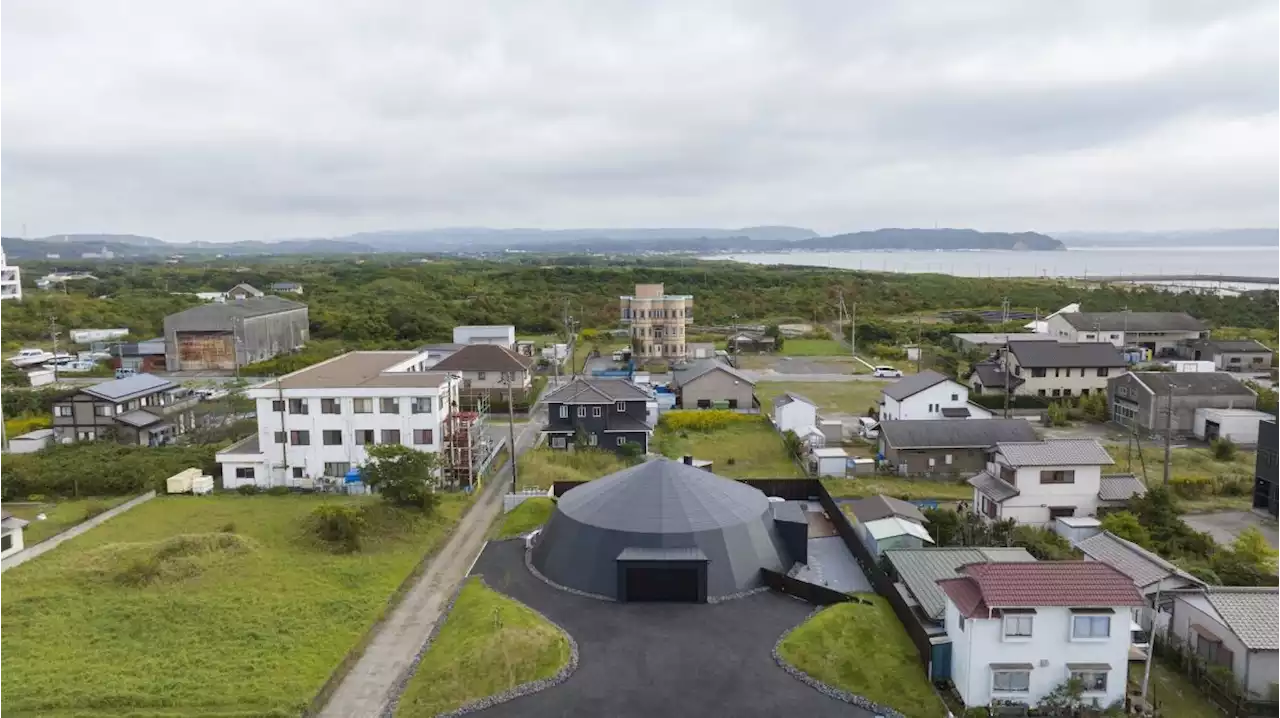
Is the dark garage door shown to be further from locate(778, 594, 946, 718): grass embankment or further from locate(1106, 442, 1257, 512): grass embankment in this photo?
locate(1106, 442, 1257, 512): grass embankment

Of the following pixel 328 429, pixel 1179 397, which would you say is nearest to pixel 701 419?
pixel 328 429

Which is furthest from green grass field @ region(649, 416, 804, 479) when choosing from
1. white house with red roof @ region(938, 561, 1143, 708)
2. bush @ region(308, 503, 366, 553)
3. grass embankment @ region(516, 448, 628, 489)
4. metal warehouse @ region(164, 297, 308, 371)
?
metal warehouse @ region(164, 297, 308, 371)

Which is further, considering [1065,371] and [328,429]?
[1065,371]

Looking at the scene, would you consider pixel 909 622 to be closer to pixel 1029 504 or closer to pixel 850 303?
pixel 1029 504

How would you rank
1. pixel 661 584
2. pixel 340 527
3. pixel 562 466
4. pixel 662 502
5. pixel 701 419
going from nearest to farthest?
pixel 661 584 → pixel 662 502 → pixel 340 527 → pixel 562 466 → pixel 701 419

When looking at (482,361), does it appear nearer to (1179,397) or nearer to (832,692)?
(832,692)

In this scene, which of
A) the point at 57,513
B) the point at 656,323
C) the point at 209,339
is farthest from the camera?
the point at 656,323
